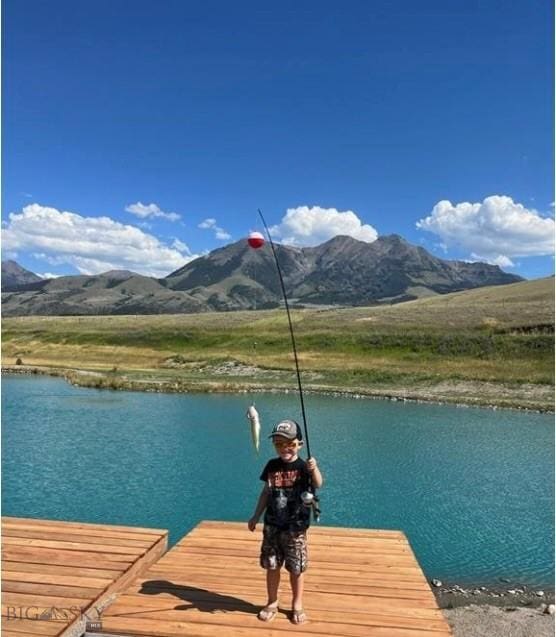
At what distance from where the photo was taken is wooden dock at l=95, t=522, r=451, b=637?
7.47 metres

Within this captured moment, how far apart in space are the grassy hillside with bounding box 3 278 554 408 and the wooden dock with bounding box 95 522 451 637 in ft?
165

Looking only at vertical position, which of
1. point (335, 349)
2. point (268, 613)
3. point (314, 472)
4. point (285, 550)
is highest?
point (335, 349)

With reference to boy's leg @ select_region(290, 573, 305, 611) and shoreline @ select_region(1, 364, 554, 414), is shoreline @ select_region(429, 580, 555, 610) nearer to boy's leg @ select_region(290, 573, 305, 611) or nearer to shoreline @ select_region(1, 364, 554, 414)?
boy's leg @ select_region(290, 573, 305, 611)

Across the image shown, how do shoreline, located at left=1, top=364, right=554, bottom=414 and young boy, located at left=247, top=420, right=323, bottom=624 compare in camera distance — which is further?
shoreline, located at left=1, top=364, right=554, bottom=414

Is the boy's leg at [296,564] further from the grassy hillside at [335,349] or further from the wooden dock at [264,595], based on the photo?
the grassy hillside at [335,349]

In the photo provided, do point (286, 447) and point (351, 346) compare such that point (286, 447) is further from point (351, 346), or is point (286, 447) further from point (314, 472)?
point (351, 346)

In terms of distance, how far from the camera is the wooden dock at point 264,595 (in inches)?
294

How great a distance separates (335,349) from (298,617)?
7809cm

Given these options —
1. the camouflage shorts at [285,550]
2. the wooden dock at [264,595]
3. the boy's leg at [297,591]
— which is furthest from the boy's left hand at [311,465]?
the wooden dock at [264,595]

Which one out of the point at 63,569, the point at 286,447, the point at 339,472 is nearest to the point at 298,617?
the point at 286,447

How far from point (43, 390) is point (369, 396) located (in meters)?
32.2

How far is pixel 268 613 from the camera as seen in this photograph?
7.77m

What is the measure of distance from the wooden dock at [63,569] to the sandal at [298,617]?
275cm

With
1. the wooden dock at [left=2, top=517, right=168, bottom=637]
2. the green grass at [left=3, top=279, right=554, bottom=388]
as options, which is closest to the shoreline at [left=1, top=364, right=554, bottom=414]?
the green grass at [left=3, top=279, right=554, bottom=388]
